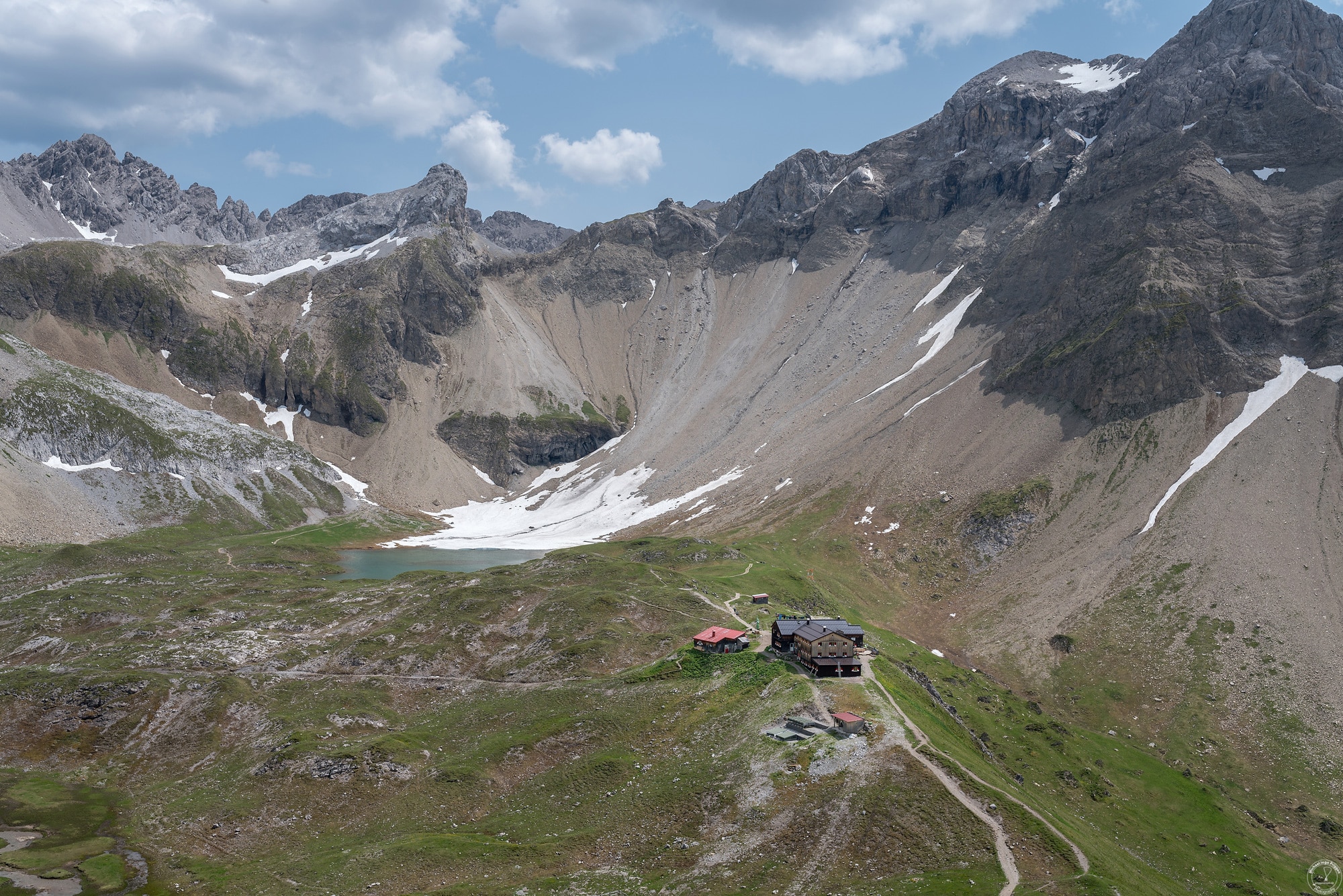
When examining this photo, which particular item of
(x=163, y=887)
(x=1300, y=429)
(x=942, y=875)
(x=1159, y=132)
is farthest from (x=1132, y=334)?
(x=163, y=887)

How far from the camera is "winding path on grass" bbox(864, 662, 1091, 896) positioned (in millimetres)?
40656

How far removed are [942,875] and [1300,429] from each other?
347 ft

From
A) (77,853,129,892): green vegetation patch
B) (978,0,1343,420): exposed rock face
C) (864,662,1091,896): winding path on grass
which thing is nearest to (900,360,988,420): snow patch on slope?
(978,0,1343,420): exposed rock face

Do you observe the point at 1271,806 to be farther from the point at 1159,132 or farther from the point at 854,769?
the point at 1159,132

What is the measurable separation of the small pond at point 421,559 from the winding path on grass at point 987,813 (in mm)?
102353

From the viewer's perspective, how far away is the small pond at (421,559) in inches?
5812

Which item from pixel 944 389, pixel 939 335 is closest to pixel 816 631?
pixel 944 389

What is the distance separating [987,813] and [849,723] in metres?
9.44

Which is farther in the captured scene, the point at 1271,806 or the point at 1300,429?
the point at 1300,429

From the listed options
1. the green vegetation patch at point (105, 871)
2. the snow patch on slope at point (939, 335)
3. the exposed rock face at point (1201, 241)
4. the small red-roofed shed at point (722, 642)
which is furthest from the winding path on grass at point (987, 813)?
the snow patch on slope at point (939, 335)

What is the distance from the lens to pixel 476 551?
579 ft

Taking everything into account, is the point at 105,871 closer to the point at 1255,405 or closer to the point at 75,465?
the point at 1255,405

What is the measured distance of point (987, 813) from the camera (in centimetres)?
4400

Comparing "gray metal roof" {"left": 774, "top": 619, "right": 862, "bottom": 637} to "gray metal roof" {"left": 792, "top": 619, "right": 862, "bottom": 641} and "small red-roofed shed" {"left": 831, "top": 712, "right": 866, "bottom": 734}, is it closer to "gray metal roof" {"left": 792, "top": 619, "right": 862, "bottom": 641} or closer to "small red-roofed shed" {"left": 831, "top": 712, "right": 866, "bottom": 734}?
"gray metal roof" {"left": 792, "top": 619, "right": 862, "bottom": 641}
